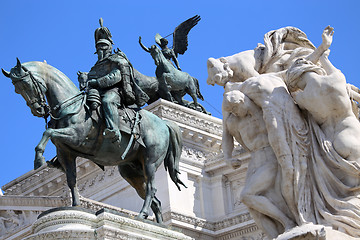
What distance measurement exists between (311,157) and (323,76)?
3.02 ft

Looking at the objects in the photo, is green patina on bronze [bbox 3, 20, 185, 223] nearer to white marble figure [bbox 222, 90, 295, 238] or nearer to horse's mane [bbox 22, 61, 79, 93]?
horse's mane [bbox 22, 61, 79, 93]

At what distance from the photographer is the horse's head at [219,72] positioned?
1010cm

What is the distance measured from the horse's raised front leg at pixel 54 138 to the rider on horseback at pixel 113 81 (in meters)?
0.72

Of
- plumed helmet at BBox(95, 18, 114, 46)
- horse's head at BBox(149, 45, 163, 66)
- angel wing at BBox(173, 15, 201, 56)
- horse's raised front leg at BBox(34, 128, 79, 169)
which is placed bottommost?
horse's raised front leg at BBox(34, 128, 79, 169)

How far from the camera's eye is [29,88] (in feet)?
40.8

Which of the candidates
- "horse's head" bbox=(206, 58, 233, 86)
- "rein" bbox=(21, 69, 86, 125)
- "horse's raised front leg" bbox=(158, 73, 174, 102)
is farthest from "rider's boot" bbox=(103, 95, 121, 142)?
"horse's raised front leg" bbox=(158, 73, 174, 102)

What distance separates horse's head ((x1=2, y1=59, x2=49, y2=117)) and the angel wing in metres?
19.1

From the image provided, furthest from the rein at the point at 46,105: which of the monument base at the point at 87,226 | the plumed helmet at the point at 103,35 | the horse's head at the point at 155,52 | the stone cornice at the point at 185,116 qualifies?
the horse's head at the point at 155,52

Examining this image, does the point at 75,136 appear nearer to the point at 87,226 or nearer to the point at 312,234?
the point at 87,226

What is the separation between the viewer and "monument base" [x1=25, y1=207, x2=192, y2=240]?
34.5 feet

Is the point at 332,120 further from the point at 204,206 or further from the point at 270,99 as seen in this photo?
the point at 204,206

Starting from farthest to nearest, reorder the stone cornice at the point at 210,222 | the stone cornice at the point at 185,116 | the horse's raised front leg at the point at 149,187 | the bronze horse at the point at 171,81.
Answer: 1. the bronze horse at the point at 171,81
2. the stone cornice at the point at 185,116
3. the stone cornice at the point at 210,222
4. the horse's raised front leg at the point at 149,187

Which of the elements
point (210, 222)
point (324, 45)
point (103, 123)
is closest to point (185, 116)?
point (210, 222)

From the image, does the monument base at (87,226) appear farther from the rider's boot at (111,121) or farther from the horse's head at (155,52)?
the horse's head at (155,52)
